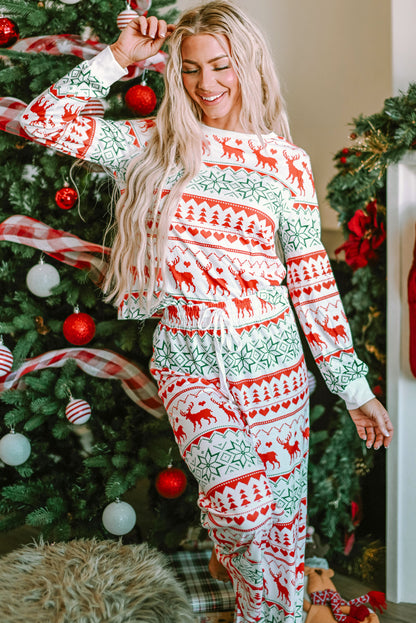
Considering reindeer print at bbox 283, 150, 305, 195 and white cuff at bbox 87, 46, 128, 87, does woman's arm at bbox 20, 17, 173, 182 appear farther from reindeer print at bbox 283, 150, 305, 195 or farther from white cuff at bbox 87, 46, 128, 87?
reindeer print at bbox 283, 150, 305, 195

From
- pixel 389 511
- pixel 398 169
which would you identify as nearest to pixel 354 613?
pixel 389 511

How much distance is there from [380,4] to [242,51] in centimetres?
154

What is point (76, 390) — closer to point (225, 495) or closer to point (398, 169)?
point (225, 495)

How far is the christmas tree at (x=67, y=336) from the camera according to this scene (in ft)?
6.51

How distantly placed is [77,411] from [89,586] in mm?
684

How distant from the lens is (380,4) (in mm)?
2822

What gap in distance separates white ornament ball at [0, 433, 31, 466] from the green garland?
1042 mm

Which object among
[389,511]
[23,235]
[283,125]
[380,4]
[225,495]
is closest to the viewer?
[225,495]

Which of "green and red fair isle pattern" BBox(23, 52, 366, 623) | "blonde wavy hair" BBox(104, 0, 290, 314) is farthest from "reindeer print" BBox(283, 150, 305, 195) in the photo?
"blonde wavy hair" BBox(104, 0, 290, 314)

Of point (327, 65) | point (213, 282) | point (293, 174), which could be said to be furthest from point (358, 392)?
point (327, 65)

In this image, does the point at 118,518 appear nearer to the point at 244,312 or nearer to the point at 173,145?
the point at 244,312

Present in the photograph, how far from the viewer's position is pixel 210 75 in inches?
63.7

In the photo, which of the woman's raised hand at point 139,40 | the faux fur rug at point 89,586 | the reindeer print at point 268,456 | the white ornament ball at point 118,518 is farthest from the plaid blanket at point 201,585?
the woman's raised hand at point 139,40

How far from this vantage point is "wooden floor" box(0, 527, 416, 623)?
214 cm
